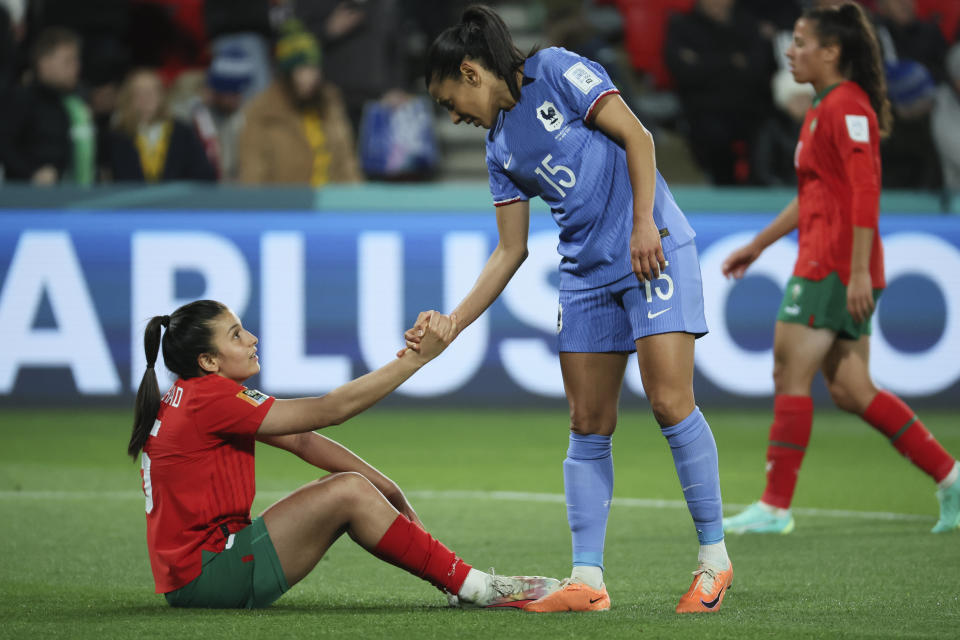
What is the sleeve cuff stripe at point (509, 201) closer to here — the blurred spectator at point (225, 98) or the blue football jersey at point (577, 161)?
the blue football jersey at point (577, 161)

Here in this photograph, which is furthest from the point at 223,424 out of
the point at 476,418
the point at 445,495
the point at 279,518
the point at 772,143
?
the point at 772,143

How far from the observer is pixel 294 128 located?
10.8 metres

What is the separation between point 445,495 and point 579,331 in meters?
2.80

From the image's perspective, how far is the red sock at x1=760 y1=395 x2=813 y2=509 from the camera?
19.9ft

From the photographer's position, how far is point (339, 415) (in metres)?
4.07

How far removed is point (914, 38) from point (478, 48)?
8975 mm

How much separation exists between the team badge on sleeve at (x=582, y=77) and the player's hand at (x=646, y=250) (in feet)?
1.47

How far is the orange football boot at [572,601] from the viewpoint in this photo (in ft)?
14.0

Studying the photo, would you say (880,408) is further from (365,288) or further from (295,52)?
(295,52)

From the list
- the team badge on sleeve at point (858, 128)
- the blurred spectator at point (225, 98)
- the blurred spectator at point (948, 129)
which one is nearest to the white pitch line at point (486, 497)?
the team badge on sleeve at point (858, 128)

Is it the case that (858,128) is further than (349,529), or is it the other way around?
(858,128)

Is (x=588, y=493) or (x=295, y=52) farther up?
(x=295, y=52)

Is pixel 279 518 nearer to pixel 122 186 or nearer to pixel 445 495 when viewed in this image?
pixel 445 495

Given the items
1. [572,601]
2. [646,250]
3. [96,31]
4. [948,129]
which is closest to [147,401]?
[572,601]
